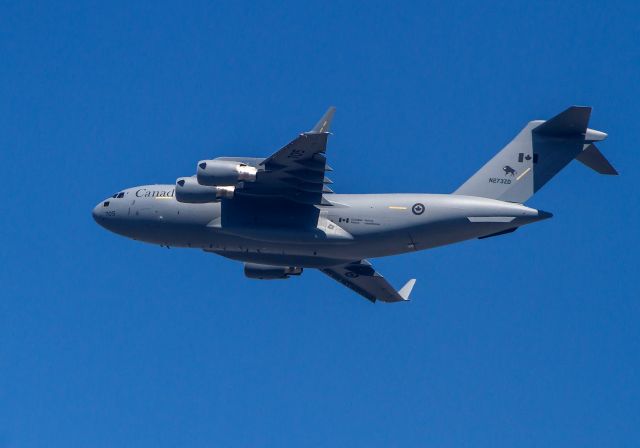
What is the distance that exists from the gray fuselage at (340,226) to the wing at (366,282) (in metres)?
1.77

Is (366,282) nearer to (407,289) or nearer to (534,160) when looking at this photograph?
(407,289)

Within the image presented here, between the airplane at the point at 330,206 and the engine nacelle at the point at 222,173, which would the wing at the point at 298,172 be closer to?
the airplane at the point at 330,206

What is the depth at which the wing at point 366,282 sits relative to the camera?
29.0 metres

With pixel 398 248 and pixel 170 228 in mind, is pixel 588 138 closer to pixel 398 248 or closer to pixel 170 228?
pixel 398 248

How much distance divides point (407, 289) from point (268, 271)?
3890 millimetres

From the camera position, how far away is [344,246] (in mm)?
25750

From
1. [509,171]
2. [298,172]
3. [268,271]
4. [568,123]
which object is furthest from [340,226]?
[568,123]

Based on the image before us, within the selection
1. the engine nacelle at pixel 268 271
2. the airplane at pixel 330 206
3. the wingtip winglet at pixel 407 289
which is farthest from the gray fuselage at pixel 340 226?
the wingtip winglet at pixel 407 289

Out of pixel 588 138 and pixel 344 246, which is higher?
pixel 588 138

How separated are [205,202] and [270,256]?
2.19 meters

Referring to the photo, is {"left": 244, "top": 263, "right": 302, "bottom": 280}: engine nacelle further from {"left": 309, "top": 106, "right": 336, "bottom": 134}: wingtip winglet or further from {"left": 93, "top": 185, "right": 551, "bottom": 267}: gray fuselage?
{"left": 309, "top": 106, "right": 336, "bottom": 134}: wingtip winglet

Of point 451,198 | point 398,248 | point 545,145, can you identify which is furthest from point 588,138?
point 398,248

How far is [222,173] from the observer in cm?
2511

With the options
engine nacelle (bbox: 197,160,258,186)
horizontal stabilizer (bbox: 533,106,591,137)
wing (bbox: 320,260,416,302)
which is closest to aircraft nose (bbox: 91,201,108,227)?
engine nacelle (bbox: 197,160,258,186)
